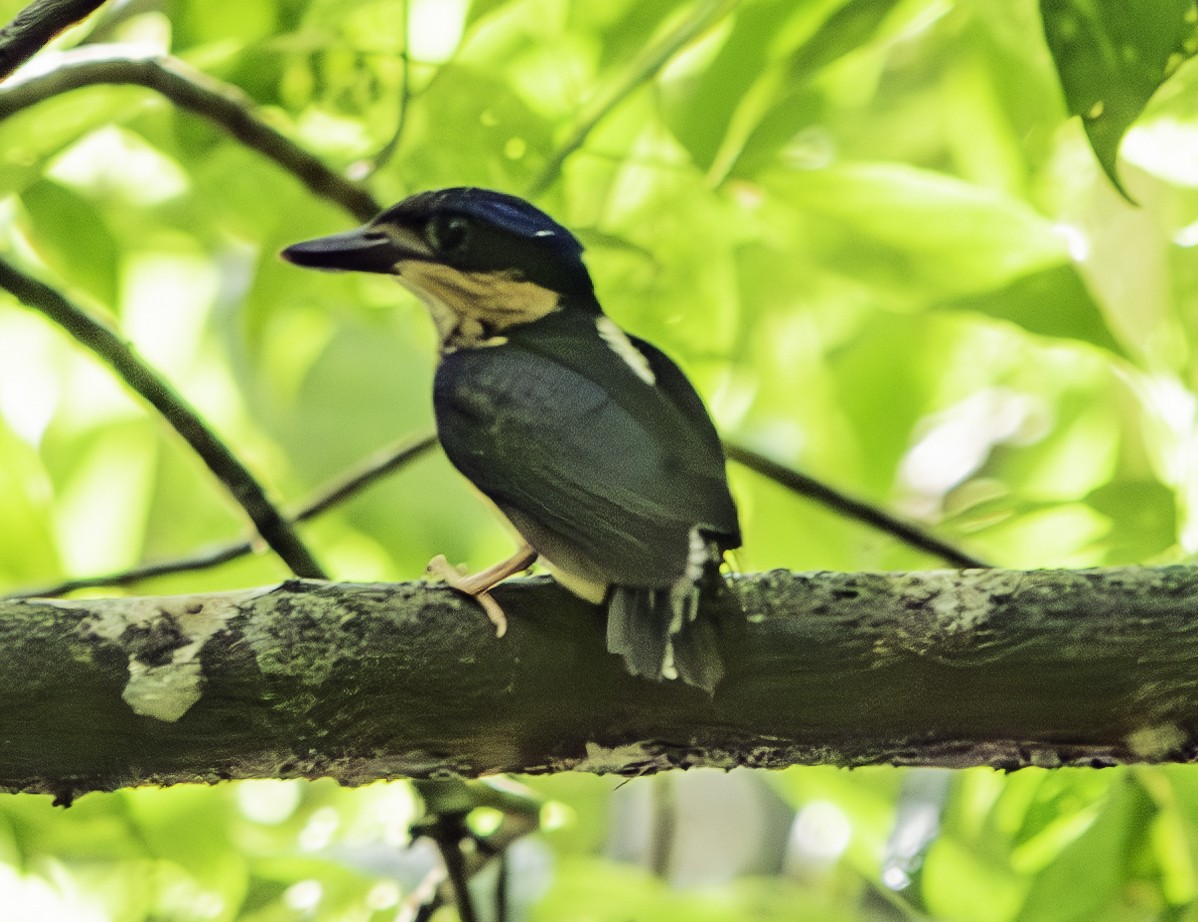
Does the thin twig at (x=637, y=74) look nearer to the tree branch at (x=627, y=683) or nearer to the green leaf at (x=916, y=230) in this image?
the green leaf at (x=916, y=230)

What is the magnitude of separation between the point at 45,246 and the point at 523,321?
2.80 ft

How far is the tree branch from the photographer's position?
1693 millimetres

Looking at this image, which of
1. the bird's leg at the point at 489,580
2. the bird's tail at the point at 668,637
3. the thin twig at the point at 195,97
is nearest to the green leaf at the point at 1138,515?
the bird's tail at the point at 668,637

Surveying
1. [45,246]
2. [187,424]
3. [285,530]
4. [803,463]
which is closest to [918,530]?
[803,463]

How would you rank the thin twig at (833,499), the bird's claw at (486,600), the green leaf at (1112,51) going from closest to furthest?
1. the green leaf at (1112,51)
2. the bird's claw at (486,600)
3. the thin twig at (833,499)

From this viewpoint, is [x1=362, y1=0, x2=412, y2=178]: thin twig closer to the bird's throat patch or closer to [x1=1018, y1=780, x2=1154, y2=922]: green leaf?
the bird's throat patch

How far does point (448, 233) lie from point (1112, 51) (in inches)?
44.6

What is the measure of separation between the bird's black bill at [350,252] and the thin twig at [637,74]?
0.26 m

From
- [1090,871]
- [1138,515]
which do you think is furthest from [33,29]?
[1090,871]

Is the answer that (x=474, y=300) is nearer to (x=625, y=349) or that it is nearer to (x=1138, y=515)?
(x=625, y=349)

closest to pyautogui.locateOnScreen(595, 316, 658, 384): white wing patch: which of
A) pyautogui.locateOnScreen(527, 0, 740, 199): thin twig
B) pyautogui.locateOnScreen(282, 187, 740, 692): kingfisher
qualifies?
pyautogui.locateOnScreen(282, 187, 740, 692): kingfisher

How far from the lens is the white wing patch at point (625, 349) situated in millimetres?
2115

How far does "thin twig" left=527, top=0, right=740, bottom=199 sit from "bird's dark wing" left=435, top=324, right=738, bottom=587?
28 cm

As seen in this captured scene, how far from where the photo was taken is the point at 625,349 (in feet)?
7.25
